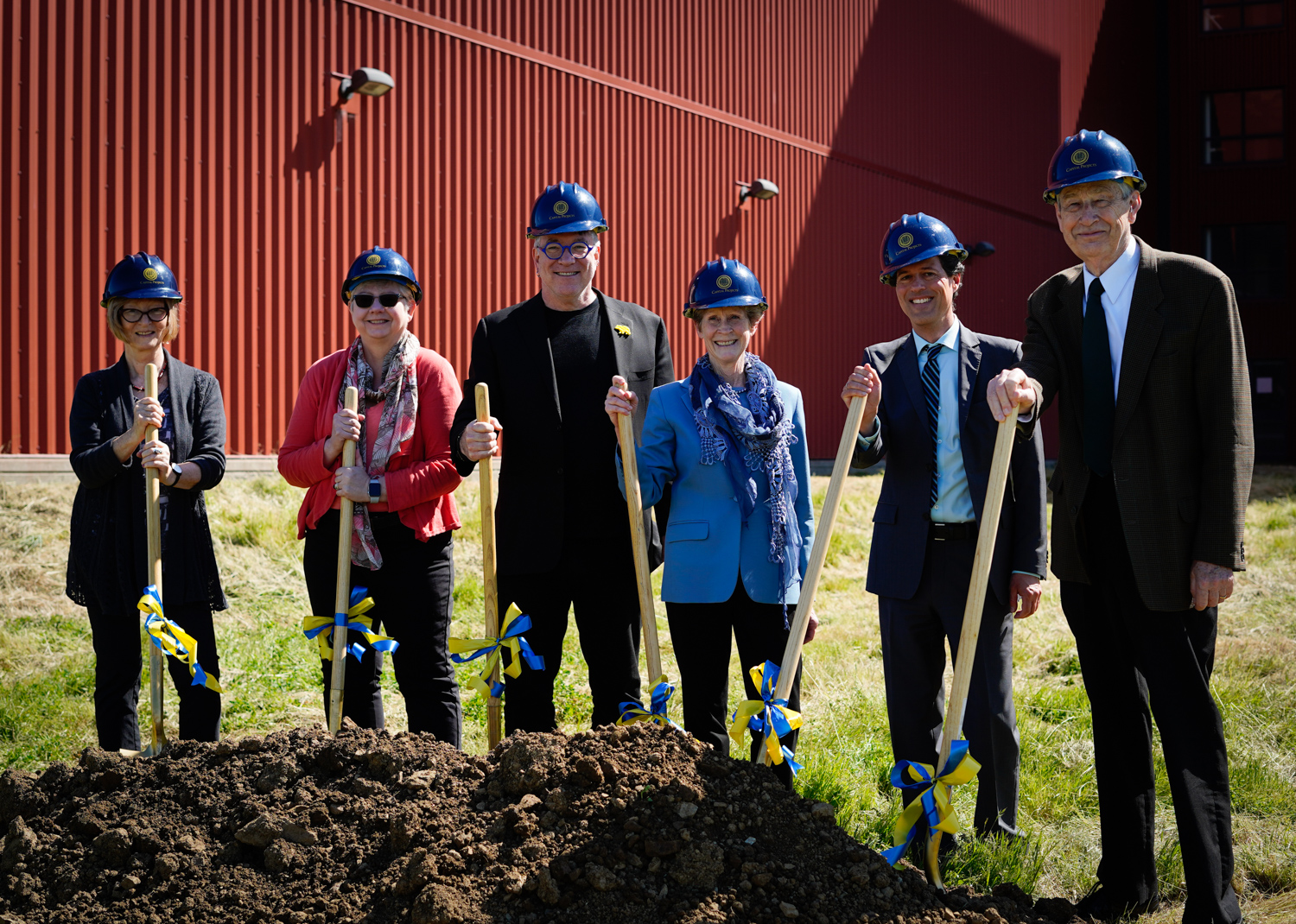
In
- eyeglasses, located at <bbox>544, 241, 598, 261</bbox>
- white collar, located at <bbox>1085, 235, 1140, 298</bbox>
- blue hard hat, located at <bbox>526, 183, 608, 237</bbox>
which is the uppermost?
blue hard hat, located at <bbox>526, 183, 608, 237</bbox>

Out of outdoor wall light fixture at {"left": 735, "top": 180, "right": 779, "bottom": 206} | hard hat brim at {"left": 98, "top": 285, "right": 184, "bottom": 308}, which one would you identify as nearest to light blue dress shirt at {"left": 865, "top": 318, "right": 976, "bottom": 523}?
hard hat brim at {"left": 98, "top": 285, "right": 184, "bottom": 308}

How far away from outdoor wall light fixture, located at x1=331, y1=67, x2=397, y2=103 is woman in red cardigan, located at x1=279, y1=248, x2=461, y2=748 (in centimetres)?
709

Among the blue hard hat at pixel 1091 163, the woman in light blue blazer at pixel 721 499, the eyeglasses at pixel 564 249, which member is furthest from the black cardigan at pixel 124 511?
the blue hard hat at pixel 1091 163

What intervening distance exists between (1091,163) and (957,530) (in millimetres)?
1141

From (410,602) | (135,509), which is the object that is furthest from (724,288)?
(135,509)

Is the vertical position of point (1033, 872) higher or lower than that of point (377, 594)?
lower

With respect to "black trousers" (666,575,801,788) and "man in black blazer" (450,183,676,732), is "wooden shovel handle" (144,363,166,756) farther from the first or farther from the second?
"black trousers" (666,575,801,788)

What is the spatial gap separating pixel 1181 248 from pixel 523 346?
24684mm

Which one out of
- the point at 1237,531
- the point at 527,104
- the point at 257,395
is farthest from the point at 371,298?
the point at 527,104

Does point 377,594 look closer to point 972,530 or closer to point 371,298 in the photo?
point 371,298

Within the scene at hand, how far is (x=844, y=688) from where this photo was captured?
225 inches

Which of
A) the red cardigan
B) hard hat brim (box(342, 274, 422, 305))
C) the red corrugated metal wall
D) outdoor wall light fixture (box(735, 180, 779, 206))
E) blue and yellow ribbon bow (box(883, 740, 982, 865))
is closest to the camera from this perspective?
blue and yellow ribbon bow (box(883, 740, 982, 865))

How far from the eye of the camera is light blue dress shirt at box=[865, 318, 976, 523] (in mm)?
3365

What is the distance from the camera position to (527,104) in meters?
12.0
